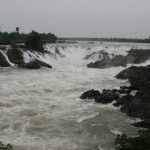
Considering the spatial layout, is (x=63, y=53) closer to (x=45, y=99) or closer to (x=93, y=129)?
(x=45, y=99)

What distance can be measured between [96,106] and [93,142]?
6461 millimetres

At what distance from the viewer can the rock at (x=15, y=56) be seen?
4084 centimetres

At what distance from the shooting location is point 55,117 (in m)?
19.2

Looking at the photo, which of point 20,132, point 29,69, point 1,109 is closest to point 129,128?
point 20,132

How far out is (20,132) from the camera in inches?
650

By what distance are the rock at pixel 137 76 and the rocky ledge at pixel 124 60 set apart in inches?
394

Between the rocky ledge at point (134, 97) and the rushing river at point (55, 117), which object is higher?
the rocky ledge at point (134, 97)

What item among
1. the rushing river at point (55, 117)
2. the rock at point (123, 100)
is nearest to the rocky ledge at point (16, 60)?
the rushing river at point (55, 117)

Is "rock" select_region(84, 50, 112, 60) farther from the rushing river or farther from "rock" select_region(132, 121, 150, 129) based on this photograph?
"rock" select_region(132, 121, 150, 129)

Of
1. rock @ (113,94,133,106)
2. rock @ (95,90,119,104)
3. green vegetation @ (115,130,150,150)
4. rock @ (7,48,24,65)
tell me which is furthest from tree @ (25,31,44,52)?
green vegetation @ (115,130,150,150)

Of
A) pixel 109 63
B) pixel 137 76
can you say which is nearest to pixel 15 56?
pixel 109 63

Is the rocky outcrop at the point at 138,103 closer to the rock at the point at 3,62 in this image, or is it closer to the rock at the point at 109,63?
the rock at the point at 109,63

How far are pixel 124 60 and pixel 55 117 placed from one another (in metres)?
29.5

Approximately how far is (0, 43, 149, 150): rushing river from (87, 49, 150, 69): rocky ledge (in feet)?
41.1
